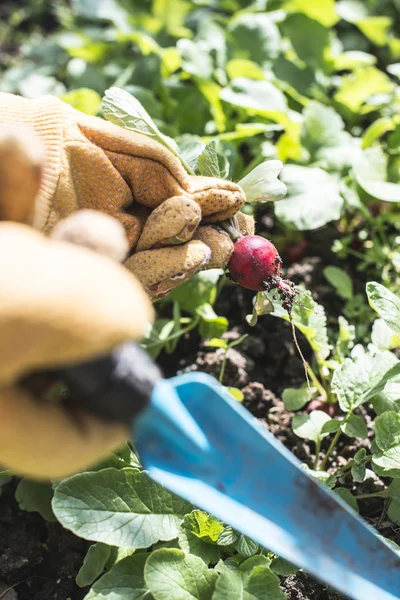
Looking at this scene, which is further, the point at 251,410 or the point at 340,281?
the point at 340,281

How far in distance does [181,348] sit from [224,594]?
66cm

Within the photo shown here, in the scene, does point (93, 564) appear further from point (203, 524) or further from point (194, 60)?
point (194, 60)

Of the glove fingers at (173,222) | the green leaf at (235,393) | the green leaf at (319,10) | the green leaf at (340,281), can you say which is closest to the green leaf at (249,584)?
the green leaf at (235,393)

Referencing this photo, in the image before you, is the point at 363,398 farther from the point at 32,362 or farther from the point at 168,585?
the point at 32,362

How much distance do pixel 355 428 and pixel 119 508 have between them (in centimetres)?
42

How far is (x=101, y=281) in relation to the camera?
0.64m

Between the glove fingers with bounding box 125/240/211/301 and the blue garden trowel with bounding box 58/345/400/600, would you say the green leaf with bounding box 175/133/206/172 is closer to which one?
the glove fingers with bounding box 125/240/211/301

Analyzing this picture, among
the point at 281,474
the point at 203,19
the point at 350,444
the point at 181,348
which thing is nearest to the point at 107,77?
the point at 203,19

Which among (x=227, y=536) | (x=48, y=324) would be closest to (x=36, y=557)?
(x=227, y=536)

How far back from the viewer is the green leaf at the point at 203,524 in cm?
102

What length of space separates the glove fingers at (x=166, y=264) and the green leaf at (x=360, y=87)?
1095mm

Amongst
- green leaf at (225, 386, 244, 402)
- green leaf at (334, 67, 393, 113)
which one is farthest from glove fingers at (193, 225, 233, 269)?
green leaf at (334, 67, 393, 113)

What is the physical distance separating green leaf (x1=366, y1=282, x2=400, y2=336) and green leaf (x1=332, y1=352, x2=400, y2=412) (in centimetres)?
8

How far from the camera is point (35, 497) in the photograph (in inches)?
45.2
